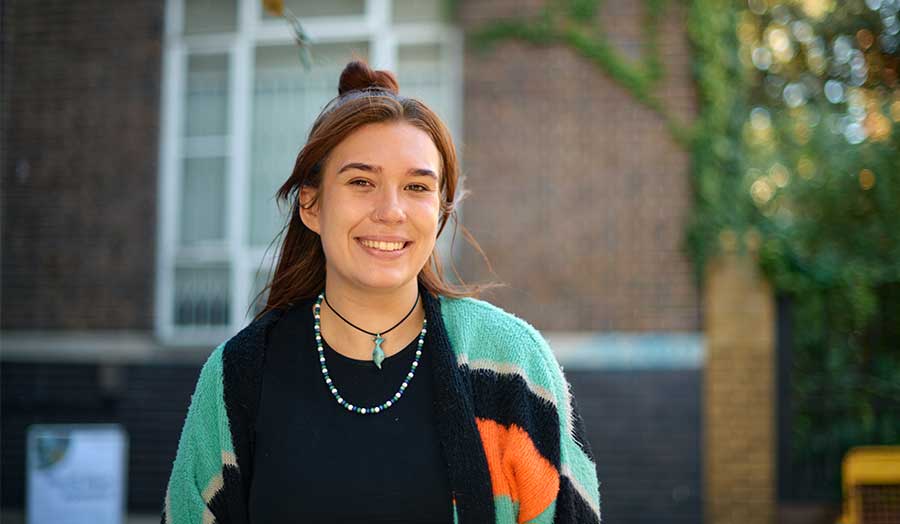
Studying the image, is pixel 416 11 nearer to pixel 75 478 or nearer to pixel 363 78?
pixel 75 478

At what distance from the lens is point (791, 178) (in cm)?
973

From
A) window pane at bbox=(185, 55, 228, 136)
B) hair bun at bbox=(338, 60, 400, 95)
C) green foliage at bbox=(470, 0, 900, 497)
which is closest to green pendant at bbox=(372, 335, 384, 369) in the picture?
hair bun at bbox=(338, 60, 400, 95)

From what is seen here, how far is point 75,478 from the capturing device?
536 cm

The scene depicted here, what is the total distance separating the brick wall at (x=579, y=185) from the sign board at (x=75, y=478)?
2916 millimetres

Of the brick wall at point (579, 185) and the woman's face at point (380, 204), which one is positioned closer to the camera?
the woman's face at point (380, 204)

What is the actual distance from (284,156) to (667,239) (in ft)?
10.7

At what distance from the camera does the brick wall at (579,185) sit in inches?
261

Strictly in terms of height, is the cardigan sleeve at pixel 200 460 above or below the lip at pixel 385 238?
below

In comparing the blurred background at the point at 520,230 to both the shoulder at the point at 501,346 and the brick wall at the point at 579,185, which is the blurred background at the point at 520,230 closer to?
the brick wall at the point at 579,185

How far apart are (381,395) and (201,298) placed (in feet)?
18.8

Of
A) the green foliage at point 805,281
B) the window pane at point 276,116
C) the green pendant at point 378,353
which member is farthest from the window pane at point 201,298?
the green pendant at point 378,353

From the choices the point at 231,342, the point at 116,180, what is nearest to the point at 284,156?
the point at 116,180

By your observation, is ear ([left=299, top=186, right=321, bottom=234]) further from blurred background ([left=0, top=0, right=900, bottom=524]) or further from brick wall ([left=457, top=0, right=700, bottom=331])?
brick wall ([left=457, top=0, right=700, bottom=331])

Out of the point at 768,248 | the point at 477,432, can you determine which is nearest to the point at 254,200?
the point at 768,248
